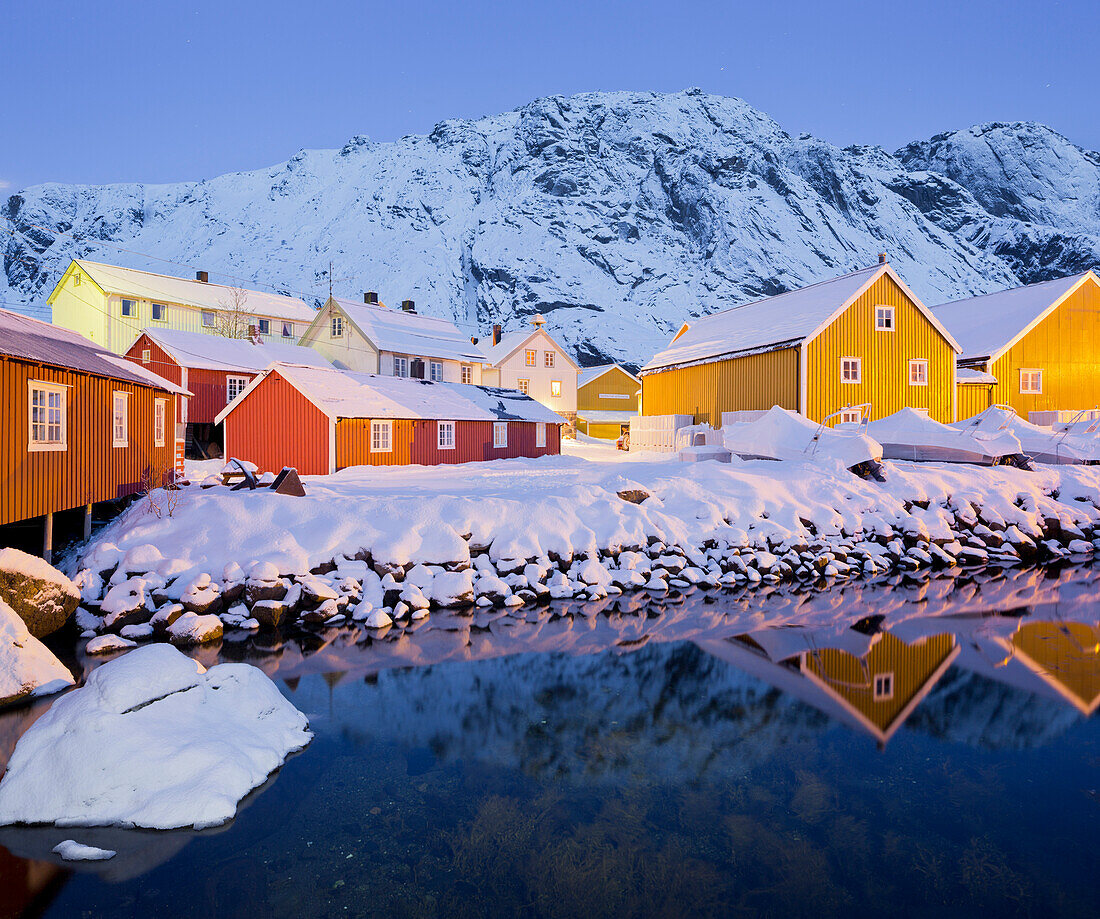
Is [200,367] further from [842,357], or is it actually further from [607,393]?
[607,393]

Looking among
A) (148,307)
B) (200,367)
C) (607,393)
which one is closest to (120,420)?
(200,367)

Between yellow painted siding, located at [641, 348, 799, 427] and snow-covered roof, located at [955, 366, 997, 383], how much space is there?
845 centimetres

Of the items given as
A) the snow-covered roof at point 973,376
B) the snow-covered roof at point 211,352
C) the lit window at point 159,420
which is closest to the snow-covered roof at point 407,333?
the snow-covered roof at point 211,352

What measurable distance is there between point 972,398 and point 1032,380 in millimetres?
3452

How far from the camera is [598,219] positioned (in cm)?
12125

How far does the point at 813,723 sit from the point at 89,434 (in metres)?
12.9

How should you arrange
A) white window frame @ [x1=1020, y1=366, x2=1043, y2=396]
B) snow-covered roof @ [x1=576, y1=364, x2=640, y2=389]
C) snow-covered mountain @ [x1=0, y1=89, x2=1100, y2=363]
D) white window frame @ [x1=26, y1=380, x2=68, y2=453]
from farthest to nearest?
1. snow-covered mountain @ [x1=0, y1=89, x2=1100, y2=363]
2. snow-covered roof @ [x1=576, y1=364, x2=640, y2=389]
3. white window frame @ [x1=1020, y1=366, x2=1043, y2=396]
4. white window frame @ [x1=26, y1=380, x2=68, y2=453]

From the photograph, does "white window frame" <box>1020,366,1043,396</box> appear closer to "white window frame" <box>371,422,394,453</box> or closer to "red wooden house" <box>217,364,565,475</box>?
"red wooden house" <box>217,364,565,475</box>

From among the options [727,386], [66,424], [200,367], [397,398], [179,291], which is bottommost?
[66,424]

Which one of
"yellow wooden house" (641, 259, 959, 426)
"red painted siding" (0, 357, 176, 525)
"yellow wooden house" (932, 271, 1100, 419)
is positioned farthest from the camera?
"yellow wooden house" (932, 271, 1100, 419)

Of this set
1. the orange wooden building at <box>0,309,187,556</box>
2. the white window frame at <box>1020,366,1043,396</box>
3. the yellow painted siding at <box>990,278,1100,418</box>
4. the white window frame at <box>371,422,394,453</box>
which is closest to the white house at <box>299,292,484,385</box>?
the white window frame at <box>371,422,394,453</box>

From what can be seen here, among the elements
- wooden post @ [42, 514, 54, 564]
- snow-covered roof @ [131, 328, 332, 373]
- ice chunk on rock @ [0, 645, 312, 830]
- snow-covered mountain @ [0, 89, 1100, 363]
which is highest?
snow-covered mountain @ [0, 89, 1100, 363]

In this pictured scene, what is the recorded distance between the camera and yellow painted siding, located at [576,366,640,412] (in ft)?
205

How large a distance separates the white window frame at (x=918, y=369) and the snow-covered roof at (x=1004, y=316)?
4661 mm
